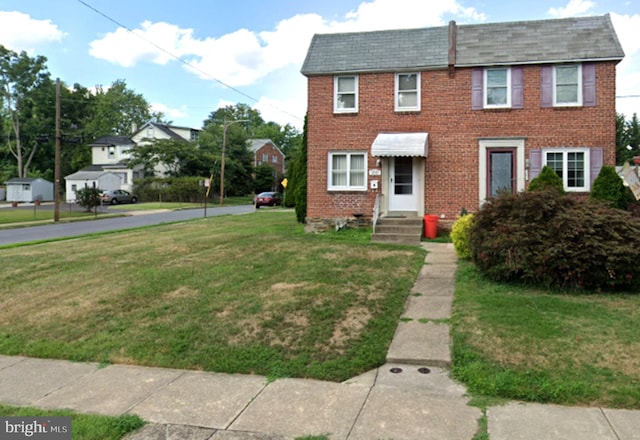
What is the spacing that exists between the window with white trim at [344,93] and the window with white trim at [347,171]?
1542mm

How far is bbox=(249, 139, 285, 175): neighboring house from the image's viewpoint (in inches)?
2763

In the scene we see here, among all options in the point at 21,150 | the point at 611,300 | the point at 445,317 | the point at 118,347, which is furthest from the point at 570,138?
the point at 21,150

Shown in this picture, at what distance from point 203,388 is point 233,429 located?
0.98 metres

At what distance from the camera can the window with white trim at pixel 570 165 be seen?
14.3 meters

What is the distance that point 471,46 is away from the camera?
15375 mm

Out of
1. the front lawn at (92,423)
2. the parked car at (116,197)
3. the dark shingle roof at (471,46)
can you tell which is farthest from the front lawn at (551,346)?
the parked car at (116,197)

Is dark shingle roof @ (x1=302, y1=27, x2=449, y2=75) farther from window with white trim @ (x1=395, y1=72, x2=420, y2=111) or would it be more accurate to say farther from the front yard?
the front yard

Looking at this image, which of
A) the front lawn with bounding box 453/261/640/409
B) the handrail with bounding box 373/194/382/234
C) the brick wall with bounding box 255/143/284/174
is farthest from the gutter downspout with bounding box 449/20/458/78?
the brick wall with bounding box 255/143/284/174

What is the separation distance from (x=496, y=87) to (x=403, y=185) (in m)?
4.12

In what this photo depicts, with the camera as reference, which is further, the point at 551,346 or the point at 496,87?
the point at 496,87

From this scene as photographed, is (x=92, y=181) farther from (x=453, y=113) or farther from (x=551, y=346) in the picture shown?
(x=551, y=346)

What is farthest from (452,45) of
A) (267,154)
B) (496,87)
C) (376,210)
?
(267,154)

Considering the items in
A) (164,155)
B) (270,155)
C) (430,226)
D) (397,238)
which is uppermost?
(270,155)

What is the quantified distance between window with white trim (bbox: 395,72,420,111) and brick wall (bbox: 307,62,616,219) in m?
0.20
